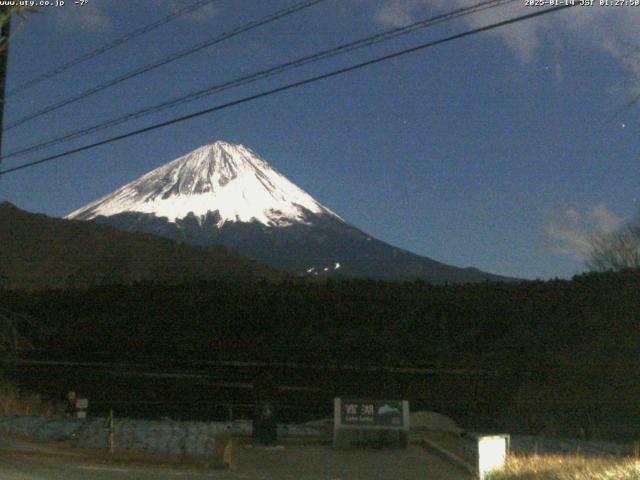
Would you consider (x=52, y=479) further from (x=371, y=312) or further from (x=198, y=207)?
(x=198, y=207)

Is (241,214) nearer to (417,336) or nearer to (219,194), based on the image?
(219,194)

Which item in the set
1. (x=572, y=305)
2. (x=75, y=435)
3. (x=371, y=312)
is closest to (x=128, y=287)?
(x=371, y=312)

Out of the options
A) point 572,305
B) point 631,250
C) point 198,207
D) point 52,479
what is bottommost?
point 52,479

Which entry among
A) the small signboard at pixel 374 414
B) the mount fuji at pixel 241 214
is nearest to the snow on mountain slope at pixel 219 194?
the mount fuji at pixel 241 214

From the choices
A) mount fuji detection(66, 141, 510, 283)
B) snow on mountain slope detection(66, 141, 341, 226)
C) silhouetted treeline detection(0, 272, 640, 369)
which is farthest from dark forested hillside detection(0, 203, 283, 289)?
snow on mountain slope detection(66, 141, 341, 226)

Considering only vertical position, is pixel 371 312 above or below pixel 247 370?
above

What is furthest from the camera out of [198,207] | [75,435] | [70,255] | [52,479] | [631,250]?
[198,207]

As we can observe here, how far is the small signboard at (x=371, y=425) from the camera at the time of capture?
1694 cm

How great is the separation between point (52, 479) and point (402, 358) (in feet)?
39.0

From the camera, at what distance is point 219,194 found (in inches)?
3024

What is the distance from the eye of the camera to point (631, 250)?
31.6 m

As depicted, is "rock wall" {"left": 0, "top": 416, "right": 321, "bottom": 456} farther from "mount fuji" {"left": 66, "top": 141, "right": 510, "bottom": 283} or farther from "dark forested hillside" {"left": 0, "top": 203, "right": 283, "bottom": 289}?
"mount fuji" {"left": 66, "top": 141, "right": 510, "bottom": 283}

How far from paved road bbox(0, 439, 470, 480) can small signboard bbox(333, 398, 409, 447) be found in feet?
1.09

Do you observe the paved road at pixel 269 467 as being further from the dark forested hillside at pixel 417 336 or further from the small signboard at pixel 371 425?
the dark forested hillside at pixel 417 336
